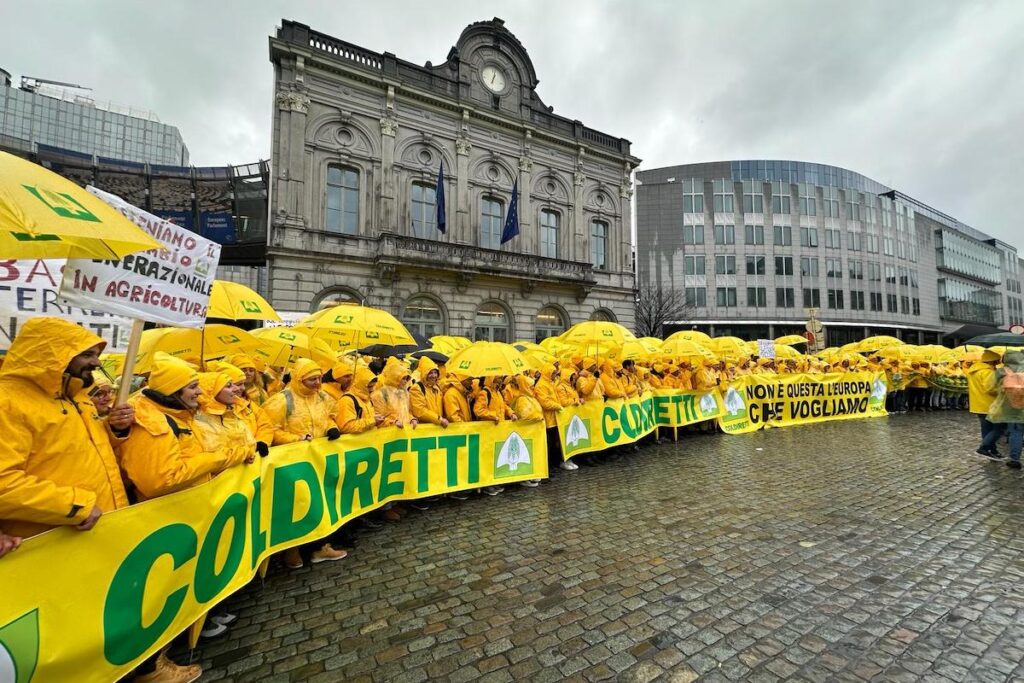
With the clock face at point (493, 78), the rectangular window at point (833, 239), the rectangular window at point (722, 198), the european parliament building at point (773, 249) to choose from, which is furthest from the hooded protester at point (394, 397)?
the rectangular window at point (833, 239)

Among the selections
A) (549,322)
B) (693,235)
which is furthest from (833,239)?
(549,322)

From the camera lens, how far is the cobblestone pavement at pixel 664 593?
294 cm

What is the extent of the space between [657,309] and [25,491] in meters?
38.3

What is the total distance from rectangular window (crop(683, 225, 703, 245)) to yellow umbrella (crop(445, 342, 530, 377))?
42.7 m

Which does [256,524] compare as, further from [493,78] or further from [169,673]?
[493,78]

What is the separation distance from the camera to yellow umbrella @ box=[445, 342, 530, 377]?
6194mm

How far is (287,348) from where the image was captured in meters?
7.06

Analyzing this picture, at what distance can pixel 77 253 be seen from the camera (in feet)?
7.92

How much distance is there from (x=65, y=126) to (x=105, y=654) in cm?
9777

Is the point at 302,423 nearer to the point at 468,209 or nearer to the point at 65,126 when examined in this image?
the point at 468,209

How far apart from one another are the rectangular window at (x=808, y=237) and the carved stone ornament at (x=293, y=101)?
46344mm

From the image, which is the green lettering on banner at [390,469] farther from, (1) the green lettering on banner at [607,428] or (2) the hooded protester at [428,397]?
(1) the green lettering on banner at [607,428]

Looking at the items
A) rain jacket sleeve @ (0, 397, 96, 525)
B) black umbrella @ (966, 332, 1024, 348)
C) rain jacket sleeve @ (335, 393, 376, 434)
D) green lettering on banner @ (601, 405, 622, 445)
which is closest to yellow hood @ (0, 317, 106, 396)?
rain jacket sleeve @ (0, 397, 96, 525)

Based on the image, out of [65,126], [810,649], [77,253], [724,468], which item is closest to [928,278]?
[724,468]
